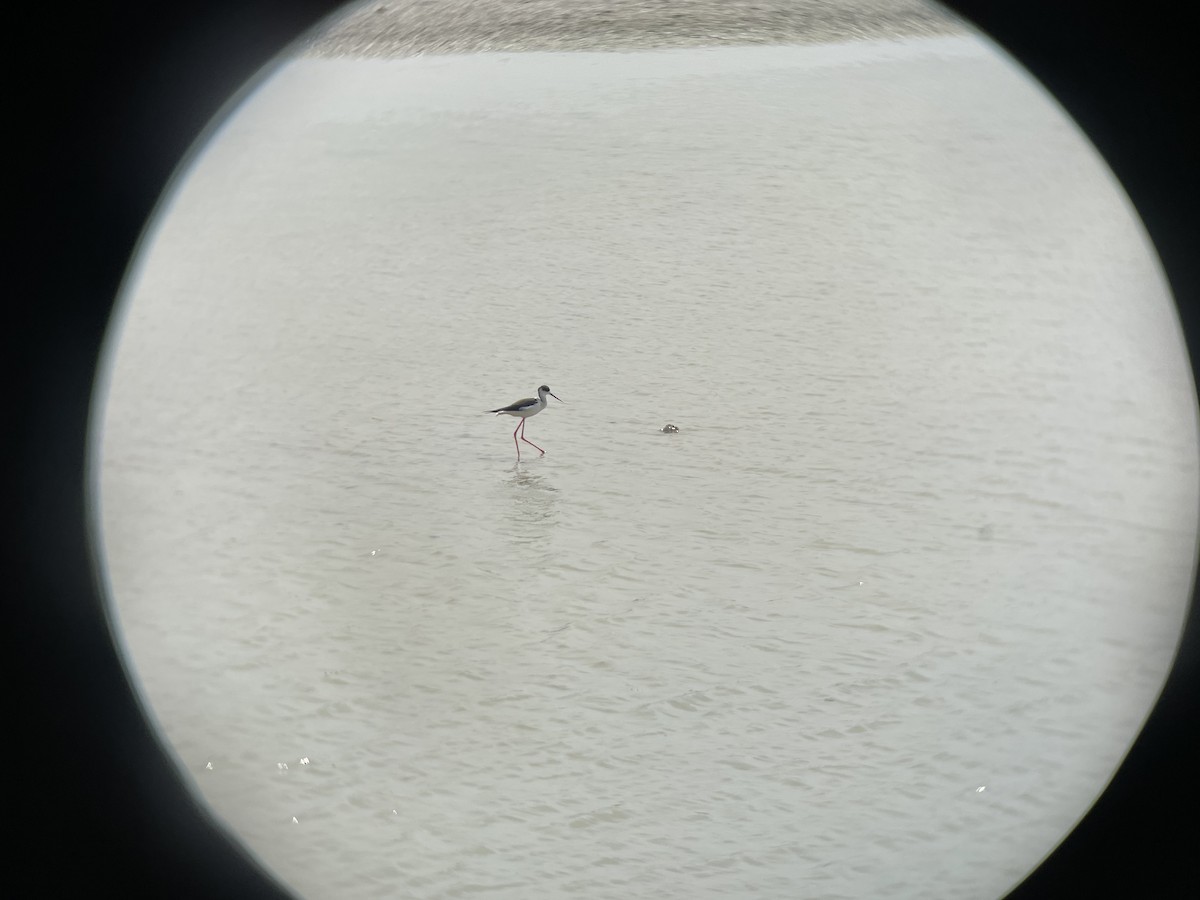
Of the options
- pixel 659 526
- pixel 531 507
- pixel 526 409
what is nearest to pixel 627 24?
pixel 526 409

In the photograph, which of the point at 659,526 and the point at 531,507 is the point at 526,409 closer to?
the point at 531,507

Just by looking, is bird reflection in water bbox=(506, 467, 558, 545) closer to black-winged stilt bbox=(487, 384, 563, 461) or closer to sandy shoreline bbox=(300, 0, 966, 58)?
black-winged stilt bbox=(487, 384, 563, 461)

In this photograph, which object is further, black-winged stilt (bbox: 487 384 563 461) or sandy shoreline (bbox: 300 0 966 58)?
sandy shoreline (bbox: 300 0 966 58)

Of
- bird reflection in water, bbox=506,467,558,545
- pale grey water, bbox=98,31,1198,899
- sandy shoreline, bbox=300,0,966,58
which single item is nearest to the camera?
pale grey water, bbox=98,31,1198,899

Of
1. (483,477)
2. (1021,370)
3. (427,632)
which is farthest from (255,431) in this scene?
(1021,370)

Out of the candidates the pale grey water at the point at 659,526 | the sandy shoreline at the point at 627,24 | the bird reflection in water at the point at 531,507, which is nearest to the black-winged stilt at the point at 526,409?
the pale grey water at the point at 659,526

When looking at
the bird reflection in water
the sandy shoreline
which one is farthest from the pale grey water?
the sandy shoreline

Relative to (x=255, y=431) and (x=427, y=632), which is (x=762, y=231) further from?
(x=427, y=632)
